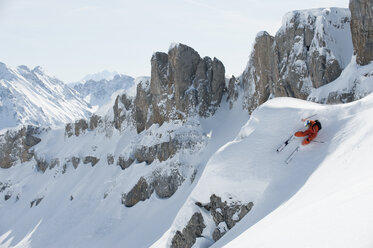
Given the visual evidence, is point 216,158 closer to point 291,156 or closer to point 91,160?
point 291,156

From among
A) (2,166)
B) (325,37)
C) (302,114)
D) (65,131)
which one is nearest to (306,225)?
(302,114)

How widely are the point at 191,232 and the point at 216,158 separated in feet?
16.1

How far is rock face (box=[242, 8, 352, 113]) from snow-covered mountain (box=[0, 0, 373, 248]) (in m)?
0.10

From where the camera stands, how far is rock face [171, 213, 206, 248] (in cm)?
2252

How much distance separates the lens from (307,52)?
33219 millimetres

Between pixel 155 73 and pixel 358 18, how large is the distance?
26.5m

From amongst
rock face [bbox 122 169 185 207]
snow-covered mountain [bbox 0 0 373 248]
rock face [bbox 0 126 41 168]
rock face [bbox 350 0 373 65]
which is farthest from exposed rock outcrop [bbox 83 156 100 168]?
rock face [bbox 350 0 373 65]

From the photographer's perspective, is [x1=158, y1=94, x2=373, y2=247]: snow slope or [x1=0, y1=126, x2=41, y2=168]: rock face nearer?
[x1=158, y1=94, x2=373, y2=247]: snow slope

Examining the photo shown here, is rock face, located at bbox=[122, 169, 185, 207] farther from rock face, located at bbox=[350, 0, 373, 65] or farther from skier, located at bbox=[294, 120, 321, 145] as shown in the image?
skier, located at bbox=[294, 120, 321, 145]

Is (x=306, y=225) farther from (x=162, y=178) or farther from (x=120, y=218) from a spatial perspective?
(x=120, y=218)

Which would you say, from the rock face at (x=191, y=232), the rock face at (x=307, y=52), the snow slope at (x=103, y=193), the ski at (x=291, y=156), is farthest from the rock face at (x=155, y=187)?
the ski at (x=291, y=156)

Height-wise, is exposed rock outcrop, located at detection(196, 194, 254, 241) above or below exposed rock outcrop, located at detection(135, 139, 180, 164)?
below

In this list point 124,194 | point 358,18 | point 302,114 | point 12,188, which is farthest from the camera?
point 12,188

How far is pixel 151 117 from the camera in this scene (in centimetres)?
4903
